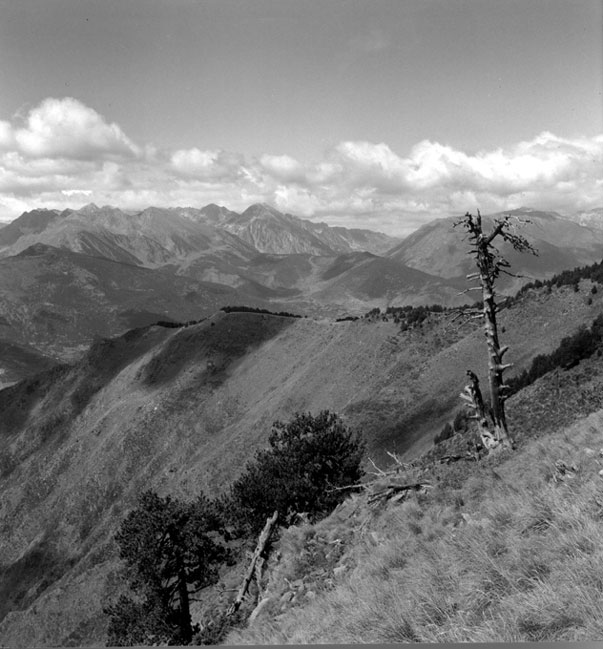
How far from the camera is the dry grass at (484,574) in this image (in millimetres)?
4691

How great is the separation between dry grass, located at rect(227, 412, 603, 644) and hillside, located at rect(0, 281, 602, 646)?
1376 inches

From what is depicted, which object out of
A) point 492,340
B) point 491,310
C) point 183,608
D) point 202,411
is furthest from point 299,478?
point 202,411

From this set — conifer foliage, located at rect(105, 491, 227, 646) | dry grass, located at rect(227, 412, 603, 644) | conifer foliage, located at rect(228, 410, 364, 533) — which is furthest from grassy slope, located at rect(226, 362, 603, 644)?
conifer foliage, located at rect(105, 491, 227, 646)

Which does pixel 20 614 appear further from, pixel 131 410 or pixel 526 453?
pixel 526 453

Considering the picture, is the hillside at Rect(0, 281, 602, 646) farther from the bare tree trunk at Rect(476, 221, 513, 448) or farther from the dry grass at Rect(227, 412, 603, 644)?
the dry grass at Rect(227, 412, 603, 644)

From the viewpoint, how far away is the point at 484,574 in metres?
5.73

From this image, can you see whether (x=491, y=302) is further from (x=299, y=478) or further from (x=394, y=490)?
(x=299, y=478)

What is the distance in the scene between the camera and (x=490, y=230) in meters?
13.9

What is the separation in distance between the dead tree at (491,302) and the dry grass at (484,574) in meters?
4.17

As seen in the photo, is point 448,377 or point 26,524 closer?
point 448,377

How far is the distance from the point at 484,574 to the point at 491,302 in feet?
35.0

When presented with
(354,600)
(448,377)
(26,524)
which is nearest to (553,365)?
(448,377)

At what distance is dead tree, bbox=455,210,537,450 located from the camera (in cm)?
1377

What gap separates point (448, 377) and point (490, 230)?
4563 centimetres
